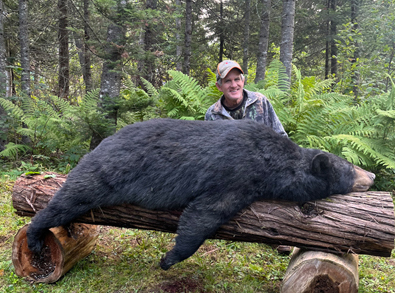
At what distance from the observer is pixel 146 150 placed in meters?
3.24

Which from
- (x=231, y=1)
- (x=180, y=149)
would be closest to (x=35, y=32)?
(x=231, y=1)

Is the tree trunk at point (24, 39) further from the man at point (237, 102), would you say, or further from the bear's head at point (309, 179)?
the bear's head at point (309, 179)

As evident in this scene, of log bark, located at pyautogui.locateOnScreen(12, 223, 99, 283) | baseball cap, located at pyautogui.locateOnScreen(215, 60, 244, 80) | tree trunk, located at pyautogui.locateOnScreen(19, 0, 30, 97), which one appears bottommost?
log bark, located at pyautogui.locateOnScreen(12, 223, 99, 283)

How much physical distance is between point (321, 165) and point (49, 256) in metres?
3.46

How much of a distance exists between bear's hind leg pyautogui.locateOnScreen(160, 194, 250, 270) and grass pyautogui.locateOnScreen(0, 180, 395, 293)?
84cm

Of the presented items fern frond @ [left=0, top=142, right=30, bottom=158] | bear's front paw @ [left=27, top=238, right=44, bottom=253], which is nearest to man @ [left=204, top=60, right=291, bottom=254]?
bear's front paw @ [left=27, top=238, right=44, bottom=253]

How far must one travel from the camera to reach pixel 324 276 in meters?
2.90

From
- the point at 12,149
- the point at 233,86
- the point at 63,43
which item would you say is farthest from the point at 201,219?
the point at 63,43

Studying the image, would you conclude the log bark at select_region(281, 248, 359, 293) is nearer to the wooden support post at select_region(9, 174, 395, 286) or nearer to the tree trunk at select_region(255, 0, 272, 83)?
the wooden support post at select_region(9, 174, 395, 286)

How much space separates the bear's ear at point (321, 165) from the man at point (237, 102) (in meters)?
1.40

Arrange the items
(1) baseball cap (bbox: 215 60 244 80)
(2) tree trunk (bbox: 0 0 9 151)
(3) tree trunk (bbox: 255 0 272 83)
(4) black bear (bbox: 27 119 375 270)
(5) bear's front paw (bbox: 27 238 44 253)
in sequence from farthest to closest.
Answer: (3) tree trunk (bbox: 255 0 272 83) → (2) tree trunk (bbox: 0 0 9 151) → (1) baseball cap (bbox: 215 60 244 80) → (5) bear's front paw (bbox: 27 238 44 253) → (4) black bear (bbox: 27 119 375 270)

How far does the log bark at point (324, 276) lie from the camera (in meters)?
2.88

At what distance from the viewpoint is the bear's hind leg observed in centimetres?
291

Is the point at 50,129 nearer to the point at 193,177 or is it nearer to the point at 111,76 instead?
the point at 111,76
